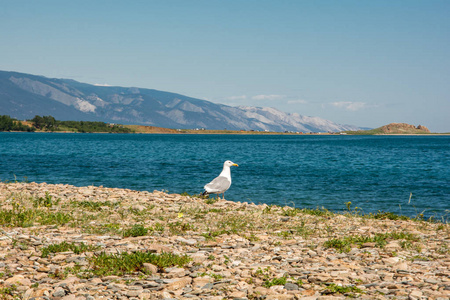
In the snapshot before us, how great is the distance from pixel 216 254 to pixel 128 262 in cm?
233

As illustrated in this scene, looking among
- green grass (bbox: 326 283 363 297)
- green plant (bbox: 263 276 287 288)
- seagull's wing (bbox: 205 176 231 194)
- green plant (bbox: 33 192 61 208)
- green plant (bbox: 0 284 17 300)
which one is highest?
seagull's wing (bbox: 205 176 231 194)

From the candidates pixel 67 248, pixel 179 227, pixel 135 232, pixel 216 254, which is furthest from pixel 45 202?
pixel 216 254

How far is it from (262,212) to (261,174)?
3062 centimetres

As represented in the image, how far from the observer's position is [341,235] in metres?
13.4

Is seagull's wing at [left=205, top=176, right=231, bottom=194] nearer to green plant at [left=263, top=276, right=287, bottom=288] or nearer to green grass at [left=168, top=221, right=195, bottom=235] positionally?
green grass at [left=168, top=221, right=195, bottom=235]

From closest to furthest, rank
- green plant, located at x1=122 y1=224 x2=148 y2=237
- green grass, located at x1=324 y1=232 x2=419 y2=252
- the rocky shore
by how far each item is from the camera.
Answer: the rocky shore, green grass, located at x1=324 y1=232 x2=419 y2=252, green plant, located at x1=122 y1=224 x2=148 y2=237

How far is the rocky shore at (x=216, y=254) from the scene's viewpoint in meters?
7.96

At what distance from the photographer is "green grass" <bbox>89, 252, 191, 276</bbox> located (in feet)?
29.6

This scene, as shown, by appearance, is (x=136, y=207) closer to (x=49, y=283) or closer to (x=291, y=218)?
(x=291, y=218)

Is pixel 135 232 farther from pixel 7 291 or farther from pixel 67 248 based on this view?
pixel 7 291

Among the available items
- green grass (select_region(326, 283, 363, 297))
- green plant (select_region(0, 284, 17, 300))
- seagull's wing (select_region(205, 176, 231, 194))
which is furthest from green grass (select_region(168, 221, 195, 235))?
seagull's wing (select_region(205, 176, 231, 194))

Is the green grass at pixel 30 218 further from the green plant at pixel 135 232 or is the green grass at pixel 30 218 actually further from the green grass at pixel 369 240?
the green grass at pixel 369 240

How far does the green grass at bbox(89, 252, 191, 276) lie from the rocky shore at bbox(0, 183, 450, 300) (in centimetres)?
6

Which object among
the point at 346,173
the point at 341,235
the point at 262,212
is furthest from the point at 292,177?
the point at 341,235
